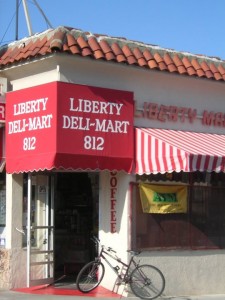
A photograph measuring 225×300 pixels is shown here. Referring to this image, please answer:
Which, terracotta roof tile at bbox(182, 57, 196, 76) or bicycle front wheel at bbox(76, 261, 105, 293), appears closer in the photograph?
bicycle front wheel at bbox(76, 261, 105, 293)

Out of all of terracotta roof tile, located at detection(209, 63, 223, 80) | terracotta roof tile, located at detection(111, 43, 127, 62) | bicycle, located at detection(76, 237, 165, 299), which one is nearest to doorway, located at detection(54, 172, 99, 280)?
bicycle, located at detection(76, 237, 165, 299)

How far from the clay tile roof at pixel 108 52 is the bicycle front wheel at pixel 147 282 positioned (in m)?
4.07

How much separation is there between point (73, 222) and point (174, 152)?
440cm

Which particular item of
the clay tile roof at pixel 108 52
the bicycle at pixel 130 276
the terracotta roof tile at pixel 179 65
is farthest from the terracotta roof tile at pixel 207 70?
the bicycle at pixel 130 276

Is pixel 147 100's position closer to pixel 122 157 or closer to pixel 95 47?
pixel 122 157

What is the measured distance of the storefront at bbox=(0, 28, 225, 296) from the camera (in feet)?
34.3

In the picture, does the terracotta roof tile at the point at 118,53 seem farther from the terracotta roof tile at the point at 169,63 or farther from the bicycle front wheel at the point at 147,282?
the bicycle front wheel at the point at 147,282

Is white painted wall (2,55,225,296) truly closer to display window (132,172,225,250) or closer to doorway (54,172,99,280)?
display window (132,172,225,250)

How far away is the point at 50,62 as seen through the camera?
35.0 feet

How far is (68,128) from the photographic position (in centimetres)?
1039

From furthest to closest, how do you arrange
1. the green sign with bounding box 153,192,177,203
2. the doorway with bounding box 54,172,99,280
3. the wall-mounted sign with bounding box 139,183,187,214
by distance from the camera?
the doorway with bounding box 54,172,99,280
the green sign with bounding box 153,192,177,203
the wall-mounted sign with bounding box 139,183,187,214

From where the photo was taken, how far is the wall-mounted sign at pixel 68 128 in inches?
406

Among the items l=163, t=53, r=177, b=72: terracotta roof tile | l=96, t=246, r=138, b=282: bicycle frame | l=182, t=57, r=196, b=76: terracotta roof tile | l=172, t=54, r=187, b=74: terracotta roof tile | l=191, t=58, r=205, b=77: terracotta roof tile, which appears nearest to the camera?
l=96, t=246, r=138, b=282: bicycle frame

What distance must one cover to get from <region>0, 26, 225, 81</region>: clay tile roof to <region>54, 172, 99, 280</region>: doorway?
3.40 meters
